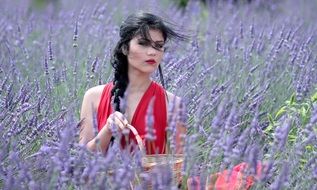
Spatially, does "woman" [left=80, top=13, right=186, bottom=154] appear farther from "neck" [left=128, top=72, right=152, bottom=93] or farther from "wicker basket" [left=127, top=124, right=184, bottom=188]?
"wicker basket" [left=127, top=124, right=184, bottom=188]

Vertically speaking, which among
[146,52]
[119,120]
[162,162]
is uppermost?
[146,52]

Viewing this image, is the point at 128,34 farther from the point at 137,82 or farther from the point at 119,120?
the point at 119,120

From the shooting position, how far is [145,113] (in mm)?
2406

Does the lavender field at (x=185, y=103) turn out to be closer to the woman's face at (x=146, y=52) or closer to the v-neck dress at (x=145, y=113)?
the v-neck dress at (x=145, y=113)

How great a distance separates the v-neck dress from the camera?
2414 millimetres

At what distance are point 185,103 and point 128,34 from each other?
328mm

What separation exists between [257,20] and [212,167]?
374cm

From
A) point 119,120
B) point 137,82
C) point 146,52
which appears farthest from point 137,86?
point 119,120

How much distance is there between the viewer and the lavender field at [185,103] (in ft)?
5.56

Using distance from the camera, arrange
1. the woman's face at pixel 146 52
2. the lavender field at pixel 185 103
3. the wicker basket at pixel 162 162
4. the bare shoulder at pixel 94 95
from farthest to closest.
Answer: the bare shoulder at pixel 94 95 → the woman's face at pixel 146 52 → the wicker basket at pixel 162 162 → the lavender field at pixel 185 103

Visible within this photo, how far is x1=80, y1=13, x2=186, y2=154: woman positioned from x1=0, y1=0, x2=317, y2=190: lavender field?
10 cm

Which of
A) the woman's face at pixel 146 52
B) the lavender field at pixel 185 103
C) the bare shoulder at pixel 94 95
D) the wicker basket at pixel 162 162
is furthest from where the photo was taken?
the bare shoulder at pixel 94 95

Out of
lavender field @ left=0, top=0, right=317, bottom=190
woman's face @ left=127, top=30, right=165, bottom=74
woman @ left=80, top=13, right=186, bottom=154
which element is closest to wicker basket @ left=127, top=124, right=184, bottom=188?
lavender field @ left=0, top=0, right=317, bottom=190

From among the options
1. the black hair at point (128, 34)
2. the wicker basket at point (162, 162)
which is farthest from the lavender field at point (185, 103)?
the black hair at point (128, 34)
